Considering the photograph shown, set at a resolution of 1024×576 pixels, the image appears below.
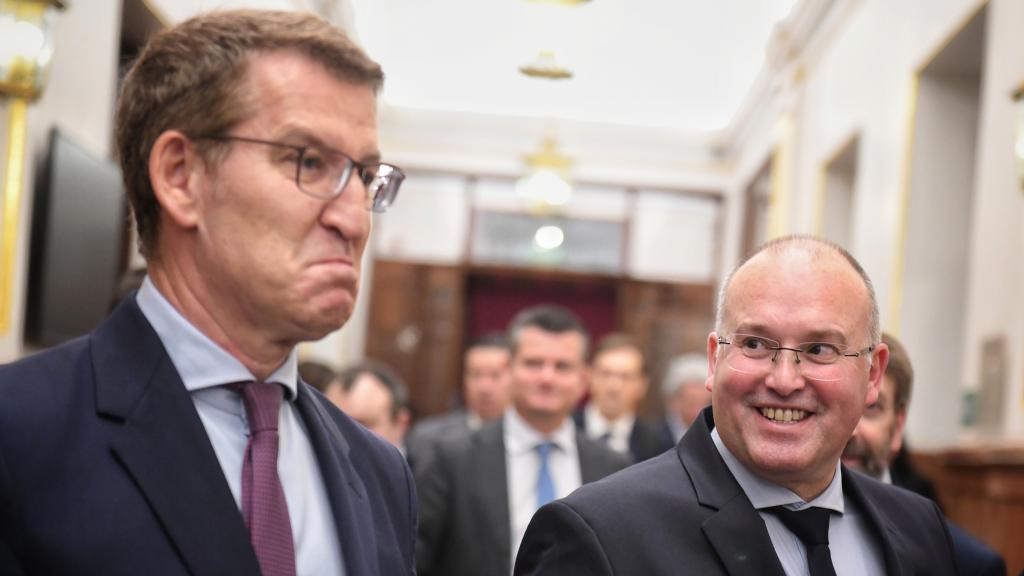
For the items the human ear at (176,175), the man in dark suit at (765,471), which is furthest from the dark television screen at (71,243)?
the human ear at (176,175)

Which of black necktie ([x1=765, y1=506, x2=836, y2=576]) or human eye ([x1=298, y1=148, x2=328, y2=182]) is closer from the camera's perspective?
human eye ([x1=298, y1=148, x2=328, y2=182])

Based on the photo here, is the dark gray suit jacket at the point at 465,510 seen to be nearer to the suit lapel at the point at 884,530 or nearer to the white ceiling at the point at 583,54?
the suit lapel at the point at 884,530

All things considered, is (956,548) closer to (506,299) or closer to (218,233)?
(218,233)

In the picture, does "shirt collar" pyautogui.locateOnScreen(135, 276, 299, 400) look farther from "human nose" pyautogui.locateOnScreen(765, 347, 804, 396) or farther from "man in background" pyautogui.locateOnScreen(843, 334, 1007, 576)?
"man in background" pyautogui.locateOnScreen(843, 334, 1007, 576)

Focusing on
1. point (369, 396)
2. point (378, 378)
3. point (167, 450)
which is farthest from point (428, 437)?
point (167, 450)

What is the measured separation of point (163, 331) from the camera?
7.21 ft

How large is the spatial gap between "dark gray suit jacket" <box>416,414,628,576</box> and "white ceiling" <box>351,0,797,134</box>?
7.79 meters

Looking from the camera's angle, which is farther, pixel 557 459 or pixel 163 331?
pixel 557 459

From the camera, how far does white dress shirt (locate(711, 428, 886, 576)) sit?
271 centimetres

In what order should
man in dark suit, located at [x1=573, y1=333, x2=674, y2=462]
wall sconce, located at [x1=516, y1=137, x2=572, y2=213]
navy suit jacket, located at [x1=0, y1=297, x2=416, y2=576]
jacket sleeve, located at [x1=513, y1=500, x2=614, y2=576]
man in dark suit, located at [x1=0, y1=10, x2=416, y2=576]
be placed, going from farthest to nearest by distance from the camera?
1. wall sconce, located at [x1=516, y1=137, x2=572, y2=213]
2. man in dark suit, located at [x1=573, y1=333, x2=674, y2=462]
3. jacket sleeve, located at [x1=513, y1=500, x2=614, y2=576]
4. man in dark suit, located at [x1=0, y1=10, x2=416, y2=576]
5. navy suit jacket, located at [x1=0, y1=297, x2=416, y2=576]

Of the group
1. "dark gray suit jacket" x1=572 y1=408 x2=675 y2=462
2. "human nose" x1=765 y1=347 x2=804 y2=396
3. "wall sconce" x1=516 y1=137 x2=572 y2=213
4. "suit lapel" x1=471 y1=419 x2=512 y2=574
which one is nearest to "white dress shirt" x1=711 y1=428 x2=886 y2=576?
"human nose" x1=765 y1=347 x2=804 y2=396

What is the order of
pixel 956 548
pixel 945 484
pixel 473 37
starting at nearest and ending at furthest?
pixel 956 548
pixel 945 484
pixel 473 37

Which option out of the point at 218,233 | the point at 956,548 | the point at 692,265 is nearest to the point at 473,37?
the point at 692,265

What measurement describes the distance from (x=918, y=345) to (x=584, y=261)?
9147 mm
